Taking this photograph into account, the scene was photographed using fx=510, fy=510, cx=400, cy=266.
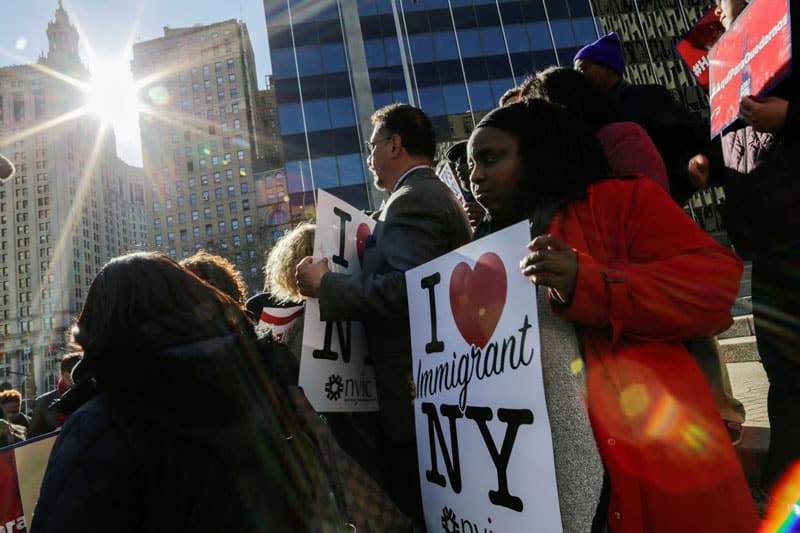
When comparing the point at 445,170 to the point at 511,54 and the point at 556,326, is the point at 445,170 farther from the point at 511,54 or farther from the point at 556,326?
the point at 511,54

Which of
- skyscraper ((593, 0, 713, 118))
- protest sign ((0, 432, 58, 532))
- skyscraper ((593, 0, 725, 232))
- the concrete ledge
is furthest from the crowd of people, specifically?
skyscraper ((593, 0, 713, 118))

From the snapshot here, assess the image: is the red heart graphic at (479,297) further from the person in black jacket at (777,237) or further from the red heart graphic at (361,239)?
the person in black jacket at (777,237)

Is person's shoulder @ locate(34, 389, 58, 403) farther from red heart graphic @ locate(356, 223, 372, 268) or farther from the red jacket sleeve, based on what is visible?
the red jacket sleeve

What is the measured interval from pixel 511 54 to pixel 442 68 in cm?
408

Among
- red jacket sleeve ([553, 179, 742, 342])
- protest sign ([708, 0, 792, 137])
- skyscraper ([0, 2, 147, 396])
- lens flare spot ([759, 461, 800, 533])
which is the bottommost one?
lens flare spot ([759, 461, 800, 533])

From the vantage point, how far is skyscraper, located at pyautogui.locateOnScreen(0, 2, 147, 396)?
296 feet

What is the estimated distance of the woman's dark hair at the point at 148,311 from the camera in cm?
130

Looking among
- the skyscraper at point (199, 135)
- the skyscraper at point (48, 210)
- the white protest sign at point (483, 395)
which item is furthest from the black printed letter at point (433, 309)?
the skyscraper at point (48, 210)

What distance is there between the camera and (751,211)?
1869 mm

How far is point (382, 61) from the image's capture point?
28.5 m

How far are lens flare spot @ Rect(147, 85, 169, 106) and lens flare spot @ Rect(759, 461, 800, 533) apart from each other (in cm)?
9750

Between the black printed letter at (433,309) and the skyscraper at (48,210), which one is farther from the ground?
the skyscraper at (48,210)

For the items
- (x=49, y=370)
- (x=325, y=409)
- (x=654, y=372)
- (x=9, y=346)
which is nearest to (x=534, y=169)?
(x=654, y=372)

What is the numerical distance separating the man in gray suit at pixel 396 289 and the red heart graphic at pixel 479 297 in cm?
42
